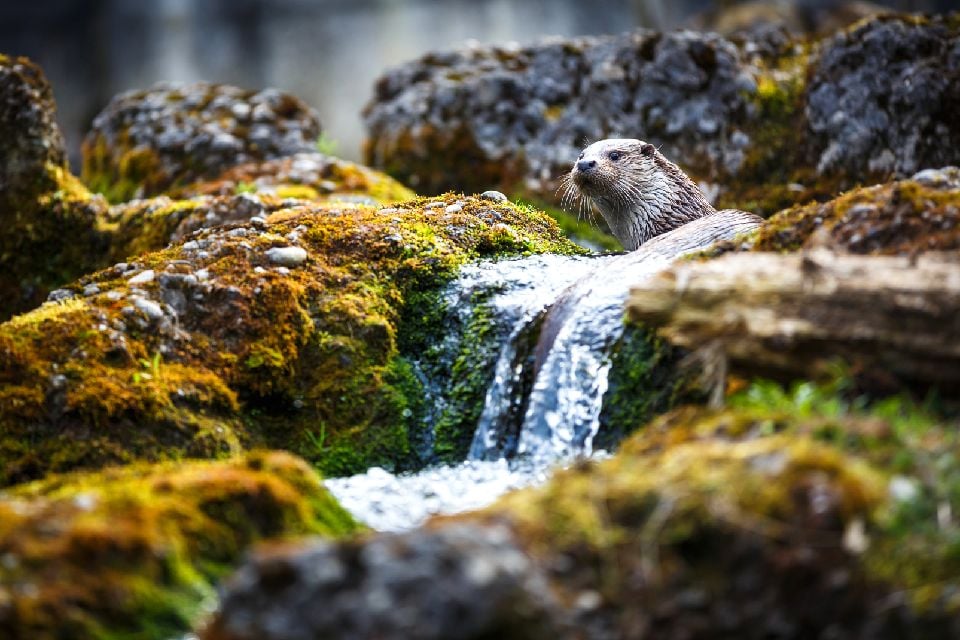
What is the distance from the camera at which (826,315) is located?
355 cm

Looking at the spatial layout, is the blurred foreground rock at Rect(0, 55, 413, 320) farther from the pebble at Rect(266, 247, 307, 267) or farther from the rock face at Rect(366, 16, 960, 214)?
the pebble at Rect(266, 247, 307, 267)

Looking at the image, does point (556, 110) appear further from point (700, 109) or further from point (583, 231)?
point (583, 231)

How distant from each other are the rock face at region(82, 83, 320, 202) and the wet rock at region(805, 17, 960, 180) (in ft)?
14.8

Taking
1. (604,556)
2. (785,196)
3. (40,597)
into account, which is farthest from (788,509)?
(785,196)

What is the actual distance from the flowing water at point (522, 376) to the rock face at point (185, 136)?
197 inches

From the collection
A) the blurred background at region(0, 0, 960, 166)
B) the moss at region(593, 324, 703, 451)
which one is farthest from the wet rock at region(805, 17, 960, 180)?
the blurred background at region(0, 0, 960, 166)

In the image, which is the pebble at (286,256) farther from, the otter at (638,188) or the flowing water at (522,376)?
the otter at (638,188)

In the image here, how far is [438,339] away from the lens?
16.7ft

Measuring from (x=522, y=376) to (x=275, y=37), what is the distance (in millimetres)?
13190

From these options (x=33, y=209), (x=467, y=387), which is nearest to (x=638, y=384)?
(x=467, y=387)

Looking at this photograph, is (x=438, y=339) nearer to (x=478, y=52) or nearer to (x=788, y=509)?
(x=788, y=509)

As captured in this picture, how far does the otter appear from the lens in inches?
293

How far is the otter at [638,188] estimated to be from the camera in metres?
7.45

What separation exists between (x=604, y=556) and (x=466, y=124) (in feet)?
26.3
